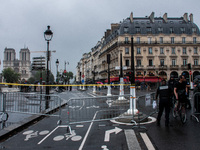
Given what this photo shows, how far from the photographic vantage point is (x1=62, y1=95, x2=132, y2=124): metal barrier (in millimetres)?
6465

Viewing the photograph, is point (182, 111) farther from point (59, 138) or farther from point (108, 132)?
point (59, 138)

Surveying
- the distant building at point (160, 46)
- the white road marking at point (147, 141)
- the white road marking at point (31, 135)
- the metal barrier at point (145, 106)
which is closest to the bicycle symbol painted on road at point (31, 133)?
the white road marking at point (31, 135)

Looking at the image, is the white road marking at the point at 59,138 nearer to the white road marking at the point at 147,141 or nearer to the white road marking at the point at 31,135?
the white road marking at the point at 31,135

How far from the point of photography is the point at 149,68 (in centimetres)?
5375

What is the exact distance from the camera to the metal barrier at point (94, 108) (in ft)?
21.2

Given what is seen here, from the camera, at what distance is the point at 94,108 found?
22.1 ft

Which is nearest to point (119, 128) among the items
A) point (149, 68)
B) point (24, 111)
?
point (24, 111)

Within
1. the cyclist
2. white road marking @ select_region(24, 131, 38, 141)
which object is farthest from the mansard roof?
white road marking @ select_region(24, 131, 38, 141)

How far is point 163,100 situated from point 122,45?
49172mm

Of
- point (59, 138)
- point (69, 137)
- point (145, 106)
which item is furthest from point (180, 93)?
point (59, 138)

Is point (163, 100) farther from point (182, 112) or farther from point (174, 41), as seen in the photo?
point (174, 41)

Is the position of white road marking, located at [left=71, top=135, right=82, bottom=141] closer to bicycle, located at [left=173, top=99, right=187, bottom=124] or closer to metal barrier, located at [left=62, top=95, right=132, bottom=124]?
metal barrier, located at [left=62, top=95, right=132, bottom=124]

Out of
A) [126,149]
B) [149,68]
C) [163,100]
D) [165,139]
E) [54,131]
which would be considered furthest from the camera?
[149,68]

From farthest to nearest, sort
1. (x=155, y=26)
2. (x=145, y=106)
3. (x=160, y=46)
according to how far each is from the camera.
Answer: (x=155, y=26) < (x=160, y=46) < (x=145, y=106)
